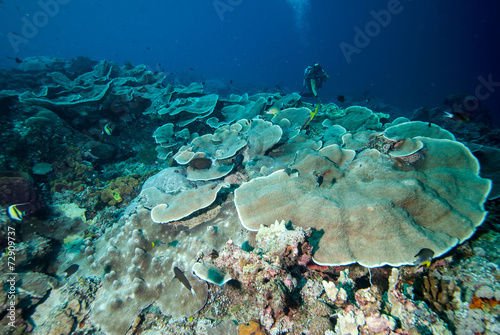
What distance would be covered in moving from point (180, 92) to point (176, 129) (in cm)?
230

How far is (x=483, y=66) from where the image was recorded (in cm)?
9081

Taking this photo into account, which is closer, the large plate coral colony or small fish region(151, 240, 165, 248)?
the large plate coral colony

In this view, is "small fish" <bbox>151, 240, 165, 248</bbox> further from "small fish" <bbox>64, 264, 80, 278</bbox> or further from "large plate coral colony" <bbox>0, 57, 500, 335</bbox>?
"small fish" <bbox>64, 264, 80, 278</bbox>

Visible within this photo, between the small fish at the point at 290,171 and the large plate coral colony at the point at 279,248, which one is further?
the small fish at the point at 290,171

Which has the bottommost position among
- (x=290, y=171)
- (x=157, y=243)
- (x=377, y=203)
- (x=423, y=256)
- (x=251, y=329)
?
(x=251, y=329)

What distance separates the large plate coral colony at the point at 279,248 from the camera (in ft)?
7.08

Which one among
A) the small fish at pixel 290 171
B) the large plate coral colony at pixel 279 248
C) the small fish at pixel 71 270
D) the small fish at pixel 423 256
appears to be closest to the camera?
the small fish at pixel 423 256

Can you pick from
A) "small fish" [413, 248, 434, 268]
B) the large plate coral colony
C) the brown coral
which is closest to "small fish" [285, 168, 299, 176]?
the large plate coral colony

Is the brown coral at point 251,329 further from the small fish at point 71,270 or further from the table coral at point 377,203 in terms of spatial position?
the small fish at point 71,270

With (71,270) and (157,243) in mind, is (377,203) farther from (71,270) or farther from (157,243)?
(71,270)

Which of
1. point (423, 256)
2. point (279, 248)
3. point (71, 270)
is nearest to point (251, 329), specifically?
point (279, 248)

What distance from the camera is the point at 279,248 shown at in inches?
87.0

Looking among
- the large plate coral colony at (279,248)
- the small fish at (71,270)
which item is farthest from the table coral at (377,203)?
the small fish at (71,270)

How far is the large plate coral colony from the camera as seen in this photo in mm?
2158
